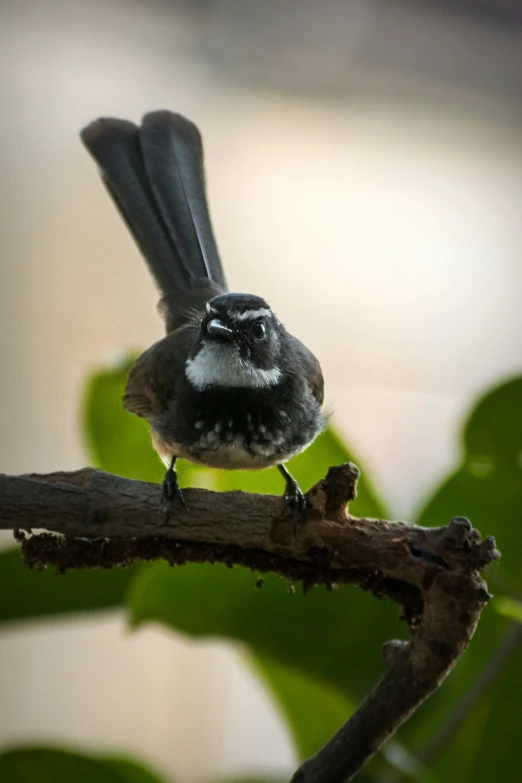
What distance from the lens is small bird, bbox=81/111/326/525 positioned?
1.22 meters

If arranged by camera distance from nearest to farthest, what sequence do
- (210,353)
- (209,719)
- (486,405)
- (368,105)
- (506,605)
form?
(210,353) < (506,605) < (486,405) < (209,719) < (368,105)

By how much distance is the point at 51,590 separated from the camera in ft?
4.79

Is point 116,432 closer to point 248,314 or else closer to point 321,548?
point 248,314

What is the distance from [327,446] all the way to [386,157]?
2.01 metres

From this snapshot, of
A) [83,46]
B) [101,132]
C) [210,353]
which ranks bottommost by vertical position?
[210,353]

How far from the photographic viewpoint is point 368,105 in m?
3.08

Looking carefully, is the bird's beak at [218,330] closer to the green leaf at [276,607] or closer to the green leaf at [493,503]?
the green leaf at [276,607]

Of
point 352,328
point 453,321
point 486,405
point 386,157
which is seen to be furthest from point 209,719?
point 386,157

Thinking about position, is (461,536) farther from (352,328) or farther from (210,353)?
(352,328)

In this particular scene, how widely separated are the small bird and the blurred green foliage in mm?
126

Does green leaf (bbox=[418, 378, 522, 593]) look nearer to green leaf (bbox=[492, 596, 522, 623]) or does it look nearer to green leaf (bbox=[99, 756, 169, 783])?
green leaf (bbox=[492, 596, 522, 623])

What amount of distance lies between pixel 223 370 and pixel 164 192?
30cm

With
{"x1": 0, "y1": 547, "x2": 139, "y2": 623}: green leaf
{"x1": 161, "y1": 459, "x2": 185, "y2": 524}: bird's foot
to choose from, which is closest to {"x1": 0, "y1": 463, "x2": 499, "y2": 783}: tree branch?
{"x1": 161, "y1": 459, "x2": 185, "y2": 524}: bird's foot

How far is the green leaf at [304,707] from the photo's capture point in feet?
4.91
